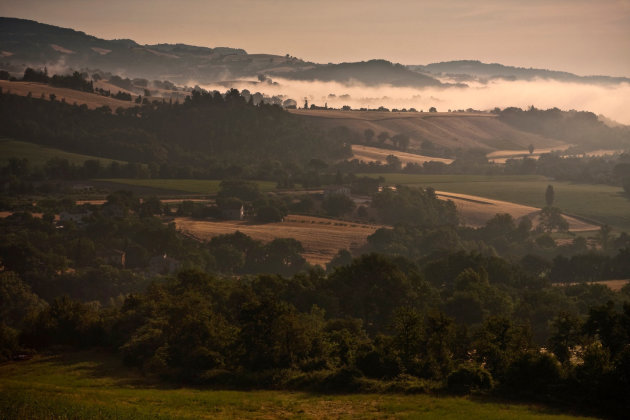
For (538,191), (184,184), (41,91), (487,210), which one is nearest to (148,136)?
(41,91)

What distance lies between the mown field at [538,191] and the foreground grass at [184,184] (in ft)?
102

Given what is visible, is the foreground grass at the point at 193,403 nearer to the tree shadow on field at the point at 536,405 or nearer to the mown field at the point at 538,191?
the tree shadow on field at the point at 536,405

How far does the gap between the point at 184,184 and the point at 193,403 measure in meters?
109

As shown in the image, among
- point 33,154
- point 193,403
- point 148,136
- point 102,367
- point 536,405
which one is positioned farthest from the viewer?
point 148,136

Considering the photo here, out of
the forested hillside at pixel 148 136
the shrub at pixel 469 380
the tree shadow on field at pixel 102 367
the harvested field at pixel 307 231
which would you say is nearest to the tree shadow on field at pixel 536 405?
the shrub at pixel 469 380

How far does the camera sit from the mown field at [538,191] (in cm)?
13700

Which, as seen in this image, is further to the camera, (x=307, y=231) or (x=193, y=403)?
(x=307, y=231)

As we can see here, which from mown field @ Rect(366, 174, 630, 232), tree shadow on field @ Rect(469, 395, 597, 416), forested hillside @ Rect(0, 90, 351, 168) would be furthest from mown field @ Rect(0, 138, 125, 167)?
tree shadow on field @ Rect(469, 395, 597, 416)

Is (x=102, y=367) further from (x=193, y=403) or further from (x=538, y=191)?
(x=538, y=191)

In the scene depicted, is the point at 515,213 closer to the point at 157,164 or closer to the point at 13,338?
the point at 157,164

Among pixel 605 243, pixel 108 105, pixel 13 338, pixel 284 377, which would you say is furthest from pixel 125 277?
pixel 108 105

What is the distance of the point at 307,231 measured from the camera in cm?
10844

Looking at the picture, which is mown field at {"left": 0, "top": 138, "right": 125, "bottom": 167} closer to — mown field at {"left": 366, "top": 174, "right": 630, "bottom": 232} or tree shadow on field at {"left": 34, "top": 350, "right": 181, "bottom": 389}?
mown field at {"left": 366, "top": 174, "right": 630, "bottom": 232}

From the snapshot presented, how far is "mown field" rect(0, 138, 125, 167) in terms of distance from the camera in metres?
146
